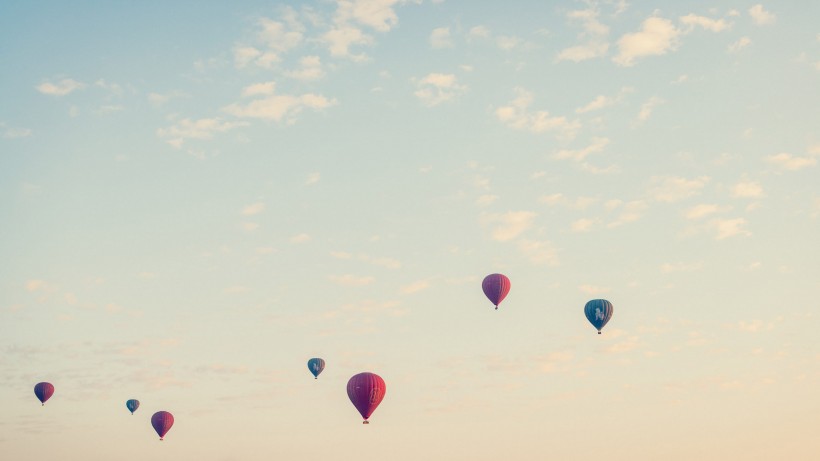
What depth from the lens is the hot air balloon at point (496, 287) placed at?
88812 mm

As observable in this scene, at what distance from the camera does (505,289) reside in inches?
3519

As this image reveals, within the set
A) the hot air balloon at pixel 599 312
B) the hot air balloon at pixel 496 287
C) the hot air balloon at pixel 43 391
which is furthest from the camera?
the hot air balloon at pixel 43 391

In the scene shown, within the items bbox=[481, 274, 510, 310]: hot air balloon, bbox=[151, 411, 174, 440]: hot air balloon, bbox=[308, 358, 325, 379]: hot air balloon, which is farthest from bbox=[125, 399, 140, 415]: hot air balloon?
Result: bbox=[481, 274, 510, 310]: hot air balloon

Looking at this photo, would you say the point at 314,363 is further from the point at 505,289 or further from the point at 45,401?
the point at 45,401

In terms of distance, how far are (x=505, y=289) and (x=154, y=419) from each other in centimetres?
5752

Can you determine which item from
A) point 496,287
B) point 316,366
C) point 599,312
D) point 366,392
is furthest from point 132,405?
point 599,312

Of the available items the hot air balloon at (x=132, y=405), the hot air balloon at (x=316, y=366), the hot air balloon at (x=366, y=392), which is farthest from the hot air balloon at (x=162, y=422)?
the hot air balloon at (x=366, y=392)

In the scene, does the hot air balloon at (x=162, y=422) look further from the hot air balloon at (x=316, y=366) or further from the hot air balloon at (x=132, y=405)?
the hot air balloon at (x=316, y=366)

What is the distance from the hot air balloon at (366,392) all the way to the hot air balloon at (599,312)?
24711mm

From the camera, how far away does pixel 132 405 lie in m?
120

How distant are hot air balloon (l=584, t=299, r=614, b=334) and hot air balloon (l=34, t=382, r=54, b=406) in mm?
81950

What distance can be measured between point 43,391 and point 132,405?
13057 mm

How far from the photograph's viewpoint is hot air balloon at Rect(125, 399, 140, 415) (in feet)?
393

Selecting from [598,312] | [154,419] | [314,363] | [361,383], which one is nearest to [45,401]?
[154,419]
